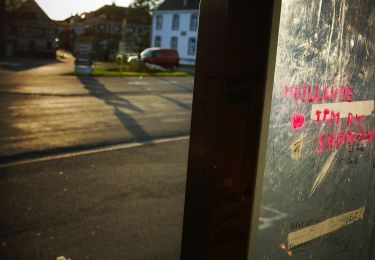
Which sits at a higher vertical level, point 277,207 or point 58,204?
point 277,207

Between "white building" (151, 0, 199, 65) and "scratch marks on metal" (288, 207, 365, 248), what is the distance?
50403mm

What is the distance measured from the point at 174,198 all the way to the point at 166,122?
227 inches

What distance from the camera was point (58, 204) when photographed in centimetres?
545

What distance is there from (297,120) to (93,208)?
157 inches

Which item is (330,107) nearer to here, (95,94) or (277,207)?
(277,207)

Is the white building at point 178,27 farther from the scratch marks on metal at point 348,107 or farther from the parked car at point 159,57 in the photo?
the scratch marks on metal at point 348,107

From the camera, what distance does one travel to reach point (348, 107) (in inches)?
86.5

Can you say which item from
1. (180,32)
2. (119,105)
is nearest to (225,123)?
(119,105)

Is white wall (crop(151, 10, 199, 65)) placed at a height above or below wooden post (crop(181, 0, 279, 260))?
above

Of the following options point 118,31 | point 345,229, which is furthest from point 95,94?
point 118,31

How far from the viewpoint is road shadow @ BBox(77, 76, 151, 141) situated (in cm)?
1007

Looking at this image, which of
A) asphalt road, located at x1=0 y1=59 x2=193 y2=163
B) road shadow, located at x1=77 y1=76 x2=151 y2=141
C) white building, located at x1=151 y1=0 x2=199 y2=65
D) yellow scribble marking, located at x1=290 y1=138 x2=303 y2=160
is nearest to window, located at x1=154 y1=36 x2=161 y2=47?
white building, located at x1=151 y1=0 x2=199 y2=65

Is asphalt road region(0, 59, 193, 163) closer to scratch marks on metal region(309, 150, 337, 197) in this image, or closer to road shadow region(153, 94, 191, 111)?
road shadow region(153, 94, 191, 111)

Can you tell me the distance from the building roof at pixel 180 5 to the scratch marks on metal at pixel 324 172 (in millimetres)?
52435
